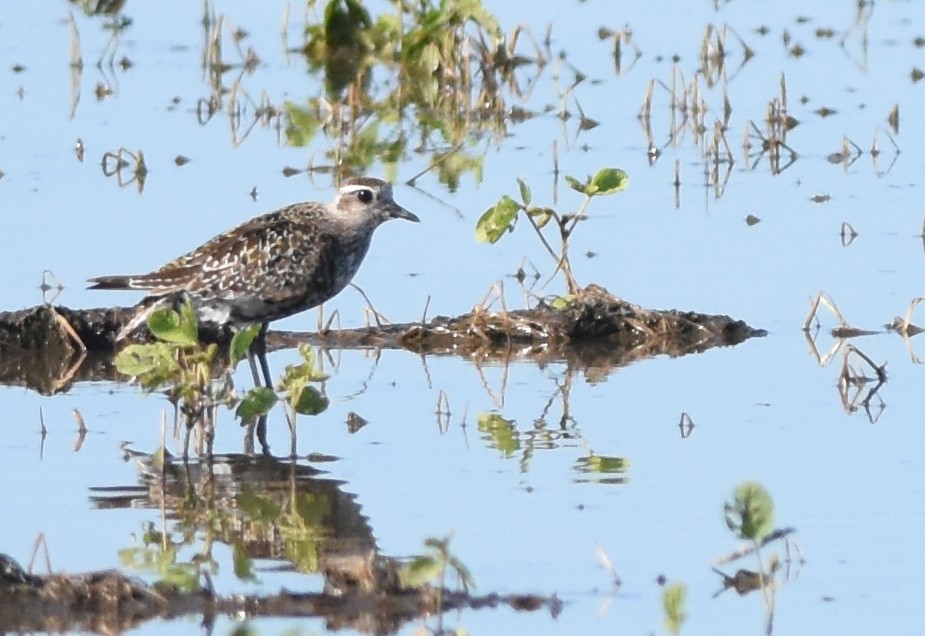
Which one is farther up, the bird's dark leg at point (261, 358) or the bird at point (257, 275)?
the bird at point (257, 275)

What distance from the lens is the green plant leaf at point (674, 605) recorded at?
6.36 metres

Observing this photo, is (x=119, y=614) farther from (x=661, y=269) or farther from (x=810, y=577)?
(x=661, y=269)

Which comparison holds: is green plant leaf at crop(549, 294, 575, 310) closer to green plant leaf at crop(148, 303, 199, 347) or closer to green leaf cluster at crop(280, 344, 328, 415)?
green leaf cluster at crop(280, 344, 328, 415)

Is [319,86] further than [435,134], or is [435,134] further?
[319,86]

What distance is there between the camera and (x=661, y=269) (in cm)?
1311

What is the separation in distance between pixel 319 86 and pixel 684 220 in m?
5.63

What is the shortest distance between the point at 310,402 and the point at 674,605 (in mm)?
3401

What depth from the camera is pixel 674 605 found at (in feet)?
21.0

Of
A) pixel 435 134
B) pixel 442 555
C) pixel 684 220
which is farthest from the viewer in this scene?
pixel 435 134

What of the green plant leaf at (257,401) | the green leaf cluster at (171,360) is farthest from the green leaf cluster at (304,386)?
the green leaf cluster at (171,360)

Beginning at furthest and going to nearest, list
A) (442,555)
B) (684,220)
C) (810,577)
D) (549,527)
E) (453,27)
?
(453,27), (684,220), (549,527), (810,577), (442,555)

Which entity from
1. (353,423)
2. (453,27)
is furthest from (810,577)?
(453,27)

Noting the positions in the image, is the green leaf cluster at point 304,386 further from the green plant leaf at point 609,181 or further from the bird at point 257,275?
the green plant leaf at point 609,181

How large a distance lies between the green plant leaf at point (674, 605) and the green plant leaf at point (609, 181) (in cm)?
553
